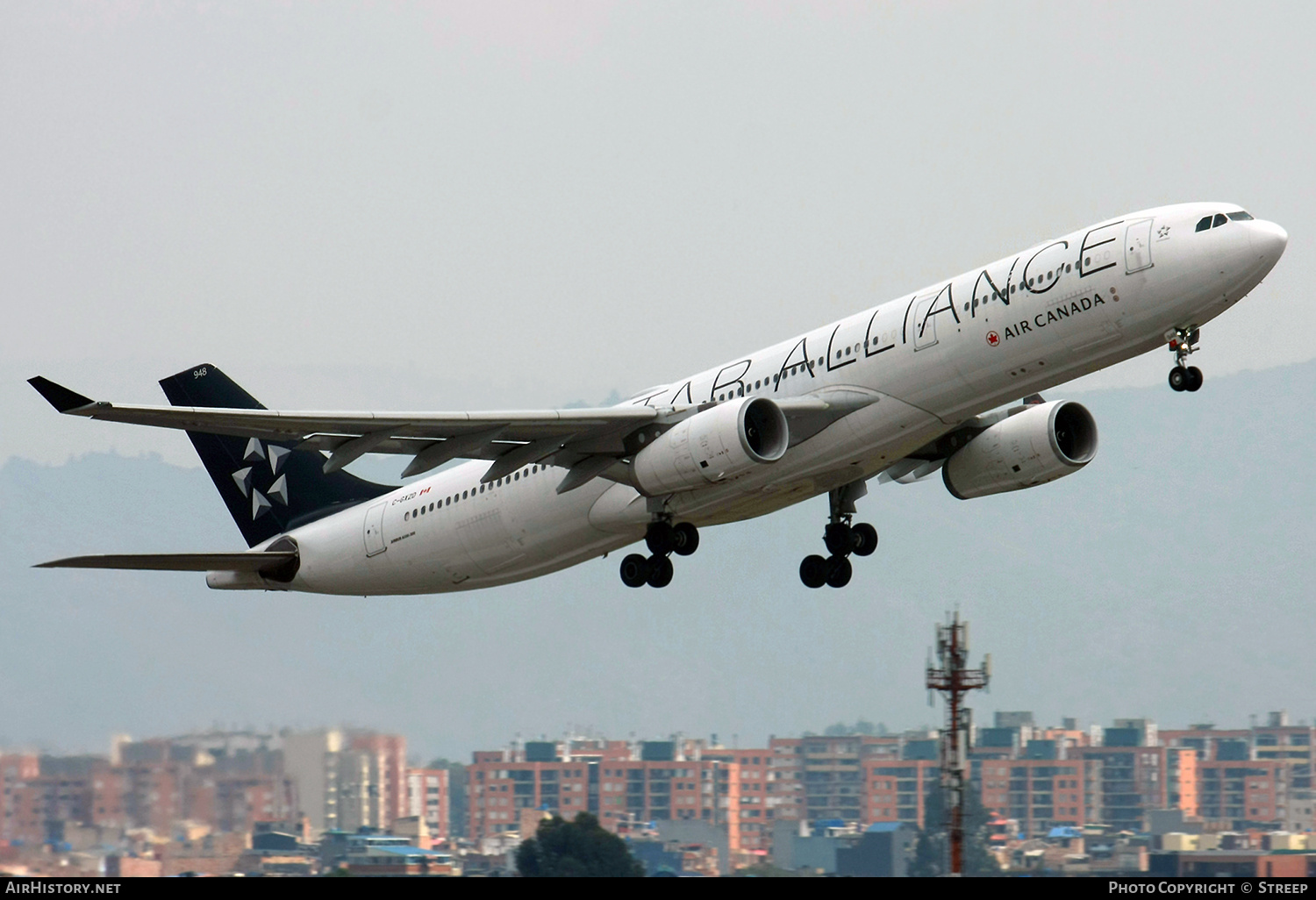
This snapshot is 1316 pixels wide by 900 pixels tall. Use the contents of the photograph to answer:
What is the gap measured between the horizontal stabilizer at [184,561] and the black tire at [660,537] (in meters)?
9.11

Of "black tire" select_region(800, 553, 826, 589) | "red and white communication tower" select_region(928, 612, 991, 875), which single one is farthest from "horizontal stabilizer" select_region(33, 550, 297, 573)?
"red and white communication tower" select_region(928, 612, 991, 875)

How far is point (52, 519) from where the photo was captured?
137375 millimetres

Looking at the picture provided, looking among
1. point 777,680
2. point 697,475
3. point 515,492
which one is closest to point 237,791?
point 515,492

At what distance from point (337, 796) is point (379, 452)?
585 inches

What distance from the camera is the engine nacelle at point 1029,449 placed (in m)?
32.2

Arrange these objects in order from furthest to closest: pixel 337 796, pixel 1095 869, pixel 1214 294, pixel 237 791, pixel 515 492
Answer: pixel 1095 869 < pixel 337 796 < pixel 237 791 < pixel 515 492 < pixel 1214 294

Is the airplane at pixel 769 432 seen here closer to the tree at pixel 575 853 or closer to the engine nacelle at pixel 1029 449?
the engine nacelle at pixel 1029 449

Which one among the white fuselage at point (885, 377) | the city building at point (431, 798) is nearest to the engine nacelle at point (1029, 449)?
the white fuselage at point (885, 377)

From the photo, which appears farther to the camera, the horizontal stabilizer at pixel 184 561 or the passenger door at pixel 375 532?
the passenger door at pixel 375 532

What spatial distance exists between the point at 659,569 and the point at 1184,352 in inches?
417

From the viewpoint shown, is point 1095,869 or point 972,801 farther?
point 972,801

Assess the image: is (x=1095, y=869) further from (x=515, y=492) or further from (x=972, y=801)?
(x=515, y=492)

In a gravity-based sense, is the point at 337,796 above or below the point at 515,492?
below

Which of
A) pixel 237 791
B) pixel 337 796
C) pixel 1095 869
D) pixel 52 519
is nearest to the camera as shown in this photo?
pixel 237 791
